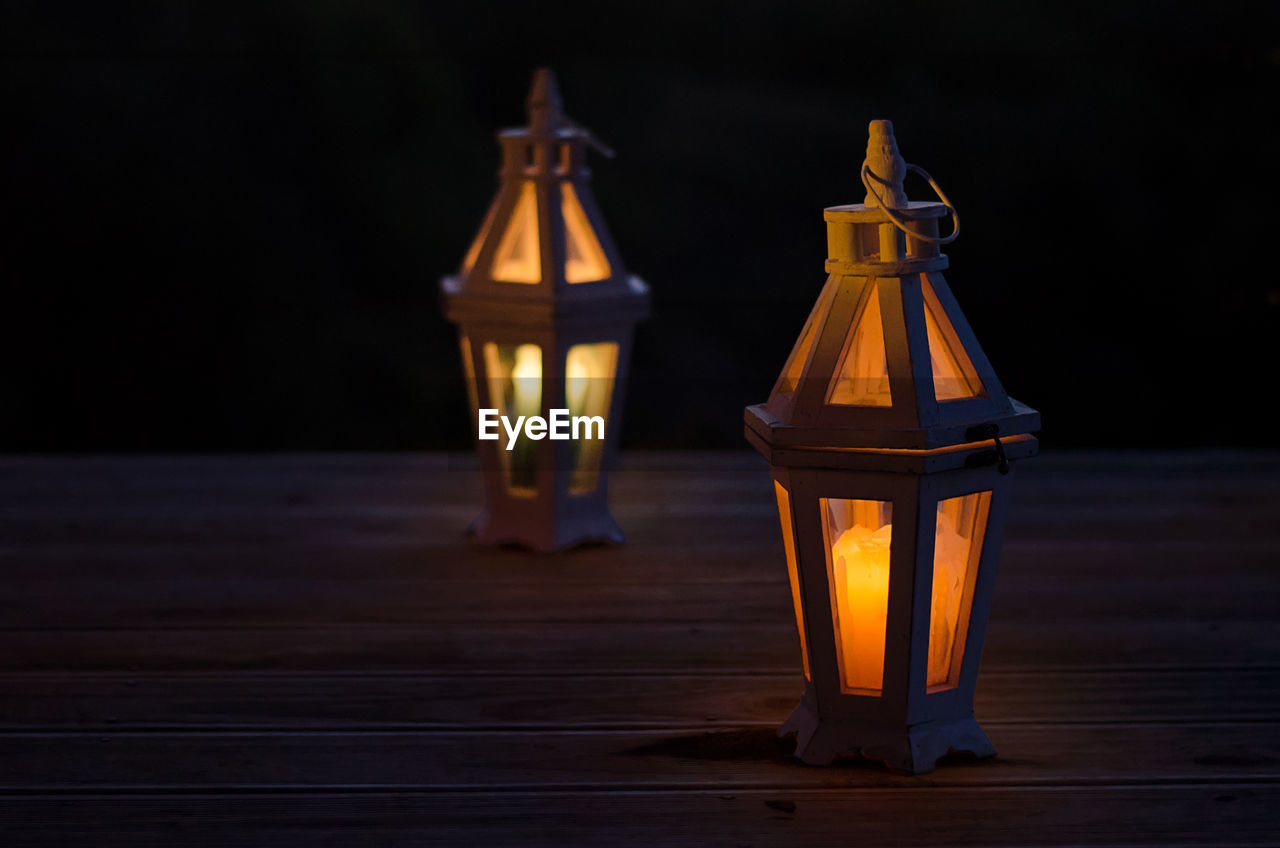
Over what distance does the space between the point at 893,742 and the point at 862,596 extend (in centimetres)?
15

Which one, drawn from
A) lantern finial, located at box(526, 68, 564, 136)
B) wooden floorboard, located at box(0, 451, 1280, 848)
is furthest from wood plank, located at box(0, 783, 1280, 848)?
lantern finial, located at box(526, 68, 564, 136)

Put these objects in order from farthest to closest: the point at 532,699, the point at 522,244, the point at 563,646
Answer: the point at 522,244 < the point at 563,646 < the point at 532,699

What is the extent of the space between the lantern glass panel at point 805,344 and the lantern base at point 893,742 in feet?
1.11

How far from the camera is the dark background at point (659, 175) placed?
3.21 metres

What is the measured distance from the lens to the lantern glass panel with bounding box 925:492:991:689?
1.49 metres

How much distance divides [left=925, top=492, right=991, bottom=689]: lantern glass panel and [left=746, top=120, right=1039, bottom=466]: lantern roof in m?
0.09

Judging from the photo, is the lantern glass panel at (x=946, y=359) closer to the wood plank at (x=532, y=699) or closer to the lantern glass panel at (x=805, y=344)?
the lantern glass panel at (x=805, y=344)

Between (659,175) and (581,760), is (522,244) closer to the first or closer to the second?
(659,175)

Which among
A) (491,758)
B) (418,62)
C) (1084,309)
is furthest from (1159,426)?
(491,758)

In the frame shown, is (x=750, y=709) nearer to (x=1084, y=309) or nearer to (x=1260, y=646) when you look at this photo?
(x=1260, y=646)

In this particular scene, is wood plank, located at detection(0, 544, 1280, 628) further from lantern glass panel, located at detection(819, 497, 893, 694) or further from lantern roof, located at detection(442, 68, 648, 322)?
lantern glass panel, located at detection(819, 497, 893, 694)

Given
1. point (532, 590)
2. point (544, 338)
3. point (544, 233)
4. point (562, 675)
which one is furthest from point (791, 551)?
point (544, 233)

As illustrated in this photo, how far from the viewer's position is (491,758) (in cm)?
156

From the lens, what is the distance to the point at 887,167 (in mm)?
1451
